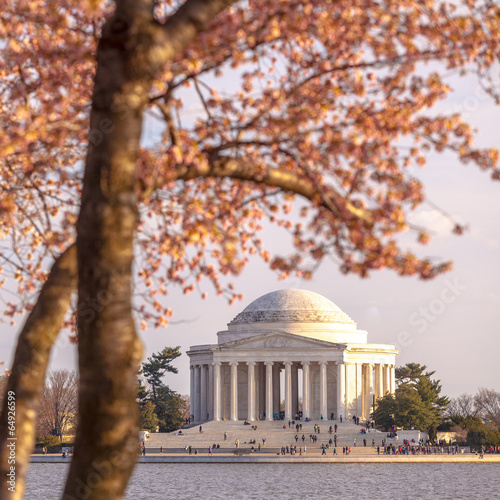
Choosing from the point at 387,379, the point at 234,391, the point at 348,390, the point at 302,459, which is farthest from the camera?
the point at 387,379

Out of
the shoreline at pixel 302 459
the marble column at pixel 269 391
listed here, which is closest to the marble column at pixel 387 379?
the marble column at pixel 269 391

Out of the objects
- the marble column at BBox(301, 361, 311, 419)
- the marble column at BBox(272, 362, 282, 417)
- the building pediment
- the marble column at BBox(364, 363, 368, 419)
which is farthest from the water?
the marble column at BBox(272, 362, 282, 417)

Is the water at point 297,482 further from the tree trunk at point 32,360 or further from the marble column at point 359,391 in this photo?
the tree trunk at point 32,360

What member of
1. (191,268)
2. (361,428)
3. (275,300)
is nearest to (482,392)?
(275,300)

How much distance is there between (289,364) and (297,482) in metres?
59.2

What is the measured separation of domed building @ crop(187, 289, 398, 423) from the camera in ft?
440

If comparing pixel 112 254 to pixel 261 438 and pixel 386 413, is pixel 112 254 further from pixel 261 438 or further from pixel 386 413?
pixel 386 413

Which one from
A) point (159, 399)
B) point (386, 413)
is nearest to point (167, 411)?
point (159, 399)

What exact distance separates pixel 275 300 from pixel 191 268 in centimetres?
12501

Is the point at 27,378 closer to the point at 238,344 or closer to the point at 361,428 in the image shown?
the point at 361,428

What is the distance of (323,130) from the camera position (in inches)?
679

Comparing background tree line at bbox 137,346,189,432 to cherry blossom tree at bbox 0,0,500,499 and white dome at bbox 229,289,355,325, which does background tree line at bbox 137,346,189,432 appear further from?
cherry blossom tree at bbox 0,0,500,499

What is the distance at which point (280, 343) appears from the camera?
442ft

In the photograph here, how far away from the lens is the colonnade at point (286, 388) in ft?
441
